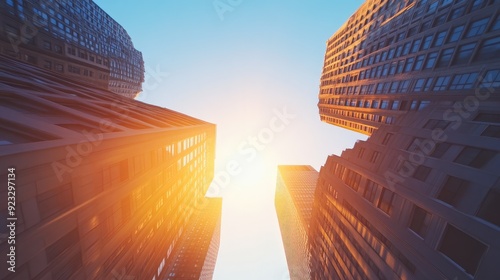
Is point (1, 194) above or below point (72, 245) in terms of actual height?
above

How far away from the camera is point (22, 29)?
37.2 m

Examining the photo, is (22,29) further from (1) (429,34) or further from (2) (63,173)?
(1) (429,34)

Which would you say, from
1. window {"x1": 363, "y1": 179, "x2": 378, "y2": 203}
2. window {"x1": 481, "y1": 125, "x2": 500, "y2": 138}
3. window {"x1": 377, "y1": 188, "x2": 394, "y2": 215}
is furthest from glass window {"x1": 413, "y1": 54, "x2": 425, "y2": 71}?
window {"x1": 377, "y1": 188, "x2": 394, "y2": 215}

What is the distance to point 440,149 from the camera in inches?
646

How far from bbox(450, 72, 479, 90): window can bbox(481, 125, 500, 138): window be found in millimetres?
14418

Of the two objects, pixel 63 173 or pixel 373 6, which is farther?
pixel 373 6

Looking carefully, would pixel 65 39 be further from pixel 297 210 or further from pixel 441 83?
pixel 297 210


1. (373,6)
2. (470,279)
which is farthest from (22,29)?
(373,6)

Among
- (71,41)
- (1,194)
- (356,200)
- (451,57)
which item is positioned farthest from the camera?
(71,41)

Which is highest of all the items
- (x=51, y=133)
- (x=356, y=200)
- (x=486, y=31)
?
(x=486, y=31)

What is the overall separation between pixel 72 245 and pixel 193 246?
112621 mm

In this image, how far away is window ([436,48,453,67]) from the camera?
88.5ft

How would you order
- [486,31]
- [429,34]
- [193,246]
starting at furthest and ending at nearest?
1. [193,246]
2. [429,34]
3. [486,31]

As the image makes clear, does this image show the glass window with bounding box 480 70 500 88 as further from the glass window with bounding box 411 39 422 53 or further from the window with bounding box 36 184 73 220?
the window with bounding box 36 184 73 220
